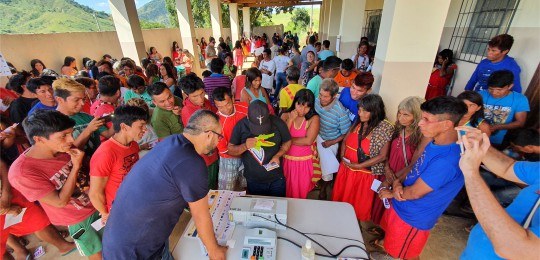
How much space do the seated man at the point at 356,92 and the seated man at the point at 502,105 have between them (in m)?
1.17

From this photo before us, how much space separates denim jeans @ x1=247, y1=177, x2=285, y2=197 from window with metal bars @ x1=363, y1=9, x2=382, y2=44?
7.32 m

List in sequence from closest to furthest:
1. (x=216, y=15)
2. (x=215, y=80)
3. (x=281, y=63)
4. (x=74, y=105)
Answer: (x=74, y=105)
(x=215, y=80)
(x=281, y=63)
(x=216, y=15)

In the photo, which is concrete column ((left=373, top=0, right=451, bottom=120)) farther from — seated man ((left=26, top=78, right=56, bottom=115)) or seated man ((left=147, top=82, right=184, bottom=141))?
seated man ((left=26, top=78, right=56, bottom=115))

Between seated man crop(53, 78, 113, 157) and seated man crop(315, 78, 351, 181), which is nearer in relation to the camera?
seated man crop(53, 78, 113, 157)

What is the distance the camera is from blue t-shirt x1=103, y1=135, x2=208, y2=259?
1.24 meters

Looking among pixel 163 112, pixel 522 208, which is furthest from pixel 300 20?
pixel 522 208

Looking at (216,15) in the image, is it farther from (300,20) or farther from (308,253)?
(300,20)

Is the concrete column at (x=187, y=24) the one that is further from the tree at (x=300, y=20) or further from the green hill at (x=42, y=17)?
the tree at (x=300, y=20)

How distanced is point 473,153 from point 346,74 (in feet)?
9.07

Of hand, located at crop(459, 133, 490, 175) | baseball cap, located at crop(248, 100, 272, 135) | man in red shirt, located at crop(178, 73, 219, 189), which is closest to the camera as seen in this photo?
hand, located at crop(459, 133, 490, 175)

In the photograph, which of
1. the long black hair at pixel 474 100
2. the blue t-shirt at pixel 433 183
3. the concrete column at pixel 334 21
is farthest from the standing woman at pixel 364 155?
the concrete column at pixel 334 21

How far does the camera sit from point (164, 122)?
8.31 feet

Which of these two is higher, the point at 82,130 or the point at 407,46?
the point at 407,46

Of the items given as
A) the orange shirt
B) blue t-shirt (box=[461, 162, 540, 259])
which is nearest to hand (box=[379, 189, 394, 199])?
blue t-shirt (box=[461, 162, 540, 259])
